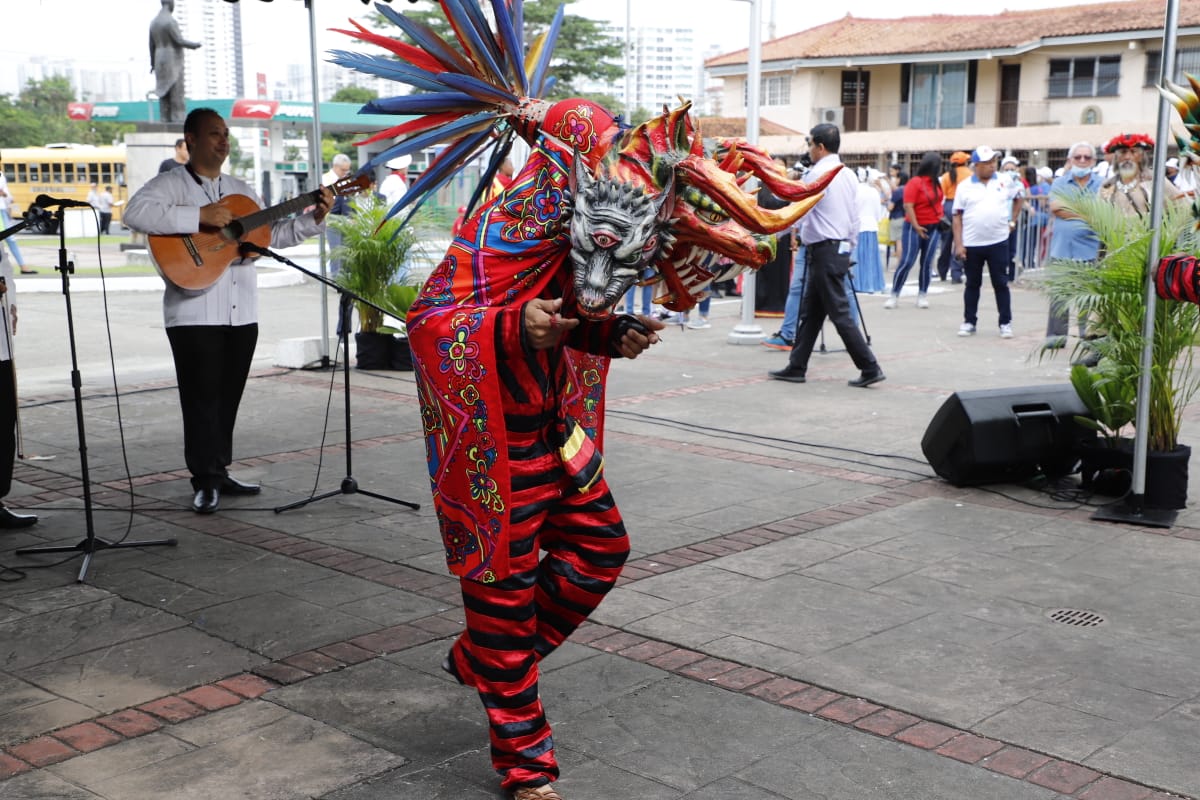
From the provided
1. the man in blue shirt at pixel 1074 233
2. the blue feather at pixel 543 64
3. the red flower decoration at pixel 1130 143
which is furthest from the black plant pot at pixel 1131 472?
the red flower decoration at pixel 1130 143

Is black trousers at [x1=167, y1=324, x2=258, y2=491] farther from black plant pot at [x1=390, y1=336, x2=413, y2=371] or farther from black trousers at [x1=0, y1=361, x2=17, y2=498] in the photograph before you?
black plant pot at [x1=390, y1=336, x2=413, y2=371]

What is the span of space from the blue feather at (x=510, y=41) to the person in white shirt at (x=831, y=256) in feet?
21.5

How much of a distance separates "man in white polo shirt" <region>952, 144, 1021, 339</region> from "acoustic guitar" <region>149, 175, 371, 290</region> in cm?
838

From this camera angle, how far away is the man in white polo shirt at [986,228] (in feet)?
42.8

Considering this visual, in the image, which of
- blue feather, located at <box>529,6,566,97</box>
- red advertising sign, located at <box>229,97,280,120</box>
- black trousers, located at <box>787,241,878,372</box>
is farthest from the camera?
red advertising sign, located at <box>229,97,280,120</box>

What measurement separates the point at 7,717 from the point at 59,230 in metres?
2.44

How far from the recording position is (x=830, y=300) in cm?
1025

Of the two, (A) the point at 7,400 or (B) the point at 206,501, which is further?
(B) the point at 206,501

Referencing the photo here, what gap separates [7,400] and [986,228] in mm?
10036

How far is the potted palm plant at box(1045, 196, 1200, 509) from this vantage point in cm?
646

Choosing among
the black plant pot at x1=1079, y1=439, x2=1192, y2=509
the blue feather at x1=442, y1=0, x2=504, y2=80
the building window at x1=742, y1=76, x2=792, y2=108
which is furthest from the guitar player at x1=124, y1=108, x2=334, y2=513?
the building window at x1=742, y1=76, x2=792, y2=108

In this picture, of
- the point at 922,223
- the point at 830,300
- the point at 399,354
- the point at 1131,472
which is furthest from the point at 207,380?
the point at 922,223

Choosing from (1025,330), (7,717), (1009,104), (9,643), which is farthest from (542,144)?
(1009,104)

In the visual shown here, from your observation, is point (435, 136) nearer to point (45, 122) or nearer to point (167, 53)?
point (167, 53)
